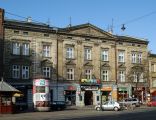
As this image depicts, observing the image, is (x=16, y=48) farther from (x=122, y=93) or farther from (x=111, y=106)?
(x=122, y=93)

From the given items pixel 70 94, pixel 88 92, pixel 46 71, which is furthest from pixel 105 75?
pixel 46 71

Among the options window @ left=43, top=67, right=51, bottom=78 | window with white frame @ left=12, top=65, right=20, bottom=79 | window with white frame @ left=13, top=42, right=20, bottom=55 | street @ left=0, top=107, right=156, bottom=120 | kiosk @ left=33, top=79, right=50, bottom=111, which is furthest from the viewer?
window @ left=43, top=67, right=51, bottom=78

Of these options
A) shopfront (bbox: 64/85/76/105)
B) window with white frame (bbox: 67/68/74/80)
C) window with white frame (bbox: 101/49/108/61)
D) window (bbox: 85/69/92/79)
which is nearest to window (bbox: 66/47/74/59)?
window with white frame (bbox: 67/68/74/80)

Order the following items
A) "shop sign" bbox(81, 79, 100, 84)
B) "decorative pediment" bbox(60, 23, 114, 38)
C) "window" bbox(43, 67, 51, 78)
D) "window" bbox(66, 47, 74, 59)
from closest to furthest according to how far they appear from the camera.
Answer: "window" bbox(43, 67, 51, 78), "window" bbox(66, 47, 74, 59), "decorative pediment" bbox(60, 23, 114, 38), "shop sign" bbox(81, 79, 100, 84)

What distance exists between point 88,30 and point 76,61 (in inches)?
257

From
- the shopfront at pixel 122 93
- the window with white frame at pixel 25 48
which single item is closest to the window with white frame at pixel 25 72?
the window with white frame at pixel 25 48

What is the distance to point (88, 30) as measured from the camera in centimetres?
7175

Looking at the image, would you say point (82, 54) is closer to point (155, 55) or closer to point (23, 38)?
point (23, 38)

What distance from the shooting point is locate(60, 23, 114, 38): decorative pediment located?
227 ft

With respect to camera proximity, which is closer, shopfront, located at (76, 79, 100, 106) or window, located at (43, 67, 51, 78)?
window, located at (43, 67, 51, 78)

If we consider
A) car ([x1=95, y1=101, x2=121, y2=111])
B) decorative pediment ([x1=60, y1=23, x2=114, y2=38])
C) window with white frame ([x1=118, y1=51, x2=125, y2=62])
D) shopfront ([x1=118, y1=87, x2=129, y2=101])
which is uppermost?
decorative pediment ([x1=60, y1=23, x2=114, y2=38])

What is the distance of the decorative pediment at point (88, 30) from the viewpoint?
69.2 metres

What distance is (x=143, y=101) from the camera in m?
80.1

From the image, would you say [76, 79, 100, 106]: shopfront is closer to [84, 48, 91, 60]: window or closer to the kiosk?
[84, 48, 91, 60]: window
